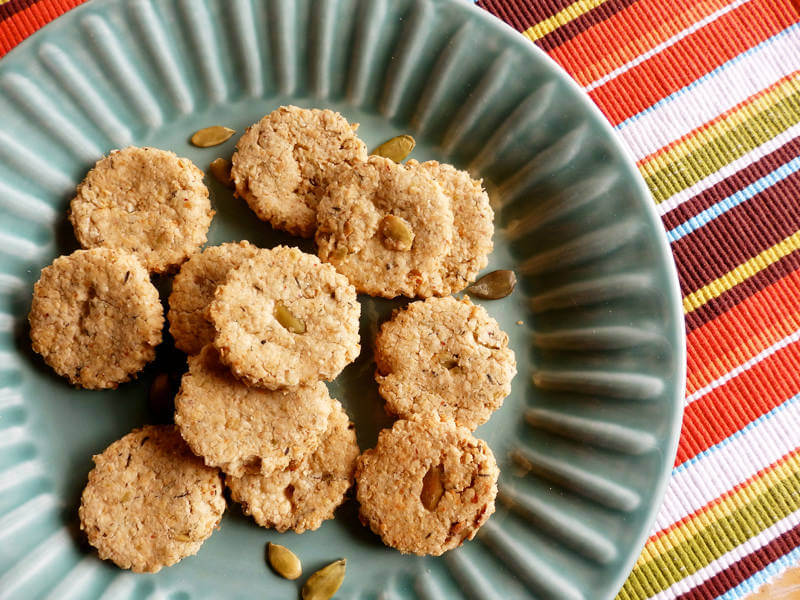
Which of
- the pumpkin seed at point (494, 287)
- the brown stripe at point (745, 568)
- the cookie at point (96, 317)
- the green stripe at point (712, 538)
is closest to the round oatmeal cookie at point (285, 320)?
the cookie at point (96, 317)

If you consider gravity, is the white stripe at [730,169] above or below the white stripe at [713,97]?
below

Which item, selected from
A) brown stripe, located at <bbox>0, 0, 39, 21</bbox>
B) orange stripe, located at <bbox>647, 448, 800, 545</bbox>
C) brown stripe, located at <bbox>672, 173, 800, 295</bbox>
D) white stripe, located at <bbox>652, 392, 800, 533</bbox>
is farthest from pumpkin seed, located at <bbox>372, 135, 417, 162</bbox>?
orange stripe, located at <bbox>647, 448, 800, 545</bbox>

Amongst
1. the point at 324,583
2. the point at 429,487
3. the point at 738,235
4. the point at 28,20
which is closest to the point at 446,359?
the point at 429,487

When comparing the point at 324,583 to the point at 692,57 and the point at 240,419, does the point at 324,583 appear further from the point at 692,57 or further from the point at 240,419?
the point at 692,57

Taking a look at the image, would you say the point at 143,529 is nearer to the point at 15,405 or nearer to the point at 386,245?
the point at 15,405

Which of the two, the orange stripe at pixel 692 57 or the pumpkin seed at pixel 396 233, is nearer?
the pumpkin seed at pixel 396 233

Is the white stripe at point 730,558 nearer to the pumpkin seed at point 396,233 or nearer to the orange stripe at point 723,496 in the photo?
the orange stripe at point 723,496

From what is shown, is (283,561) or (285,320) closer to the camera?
(285,320)
